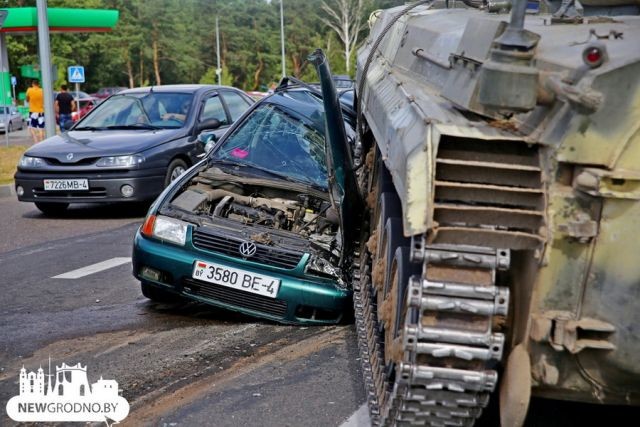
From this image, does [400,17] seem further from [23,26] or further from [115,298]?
[23,26]

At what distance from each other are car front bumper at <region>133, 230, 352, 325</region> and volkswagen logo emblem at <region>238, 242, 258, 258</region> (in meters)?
0.08

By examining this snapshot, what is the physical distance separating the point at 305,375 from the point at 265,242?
1.19 metres

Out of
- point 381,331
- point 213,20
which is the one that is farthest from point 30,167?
point 213,20

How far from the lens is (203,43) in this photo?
7931 centimetres

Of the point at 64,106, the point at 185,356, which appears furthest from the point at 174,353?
the point at 64,106

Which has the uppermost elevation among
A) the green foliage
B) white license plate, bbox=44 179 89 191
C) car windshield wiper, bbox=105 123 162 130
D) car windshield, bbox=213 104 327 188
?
car windshield, bbox=213 104 327 188

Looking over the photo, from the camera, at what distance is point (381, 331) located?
197 inches

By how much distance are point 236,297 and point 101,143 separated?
5748 millimetres

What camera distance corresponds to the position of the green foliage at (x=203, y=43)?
72062 millimetres

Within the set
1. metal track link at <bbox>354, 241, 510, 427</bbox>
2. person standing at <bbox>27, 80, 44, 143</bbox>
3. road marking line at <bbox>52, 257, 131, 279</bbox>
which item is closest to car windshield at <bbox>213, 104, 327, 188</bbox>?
road marking line at <bbox>52, 257, 131, 279</bbox>

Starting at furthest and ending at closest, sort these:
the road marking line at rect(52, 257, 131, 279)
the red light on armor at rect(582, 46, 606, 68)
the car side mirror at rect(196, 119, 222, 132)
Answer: the car side mirror at rect(196, 119, 222, 132) → the road marking line at rect(52, 257, 131, 279) → the red light on armor at rect(582, 46, 606, 68)

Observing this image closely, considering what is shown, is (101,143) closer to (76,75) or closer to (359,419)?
(359,419)

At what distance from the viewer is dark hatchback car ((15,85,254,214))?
11.4 m

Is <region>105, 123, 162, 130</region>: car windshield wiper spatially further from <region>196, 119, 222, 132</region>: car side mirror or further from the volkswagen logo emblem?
the volkswagen logo emblem
